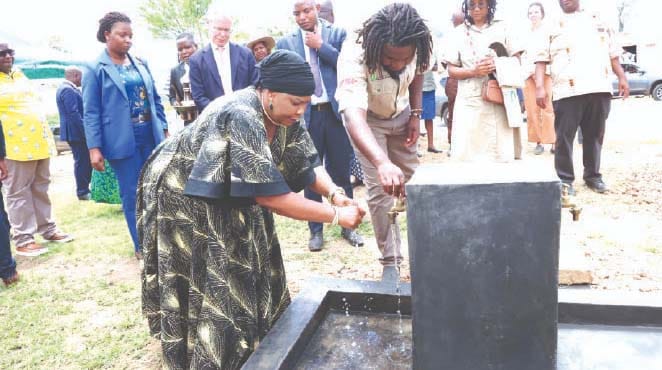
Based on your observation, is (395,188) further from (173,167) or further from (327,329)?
(173,167)

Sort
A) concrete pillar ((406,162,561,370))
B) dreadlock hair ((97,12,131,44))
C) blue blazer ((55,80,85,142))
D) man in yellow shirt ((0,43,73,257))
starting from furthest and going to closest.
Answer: blue blazer ((55,80,85,142)) < man in yellow shirt ((0,43,73,257)) < dreadlock hair ((97,12,131,44)) < concrete pillar ((406,162,561,370))

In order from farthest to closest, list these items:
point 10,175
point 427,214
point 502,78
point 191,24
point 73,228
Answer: point 191,24
point 73,228
point 10,175
point 502,78
point 427,214

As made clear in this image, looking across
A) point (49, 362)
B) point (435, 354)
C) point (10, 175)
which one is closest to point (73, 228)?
point (10, 175)

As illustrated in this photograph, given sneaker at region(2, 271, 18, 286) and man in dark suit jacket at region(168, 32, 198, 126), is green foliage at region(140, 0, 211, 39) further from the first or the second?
sneaker at region(2, 271, 18, 286)

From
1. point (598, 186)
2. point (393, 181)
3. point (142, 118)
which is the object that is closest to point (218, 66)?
point (142, 118)

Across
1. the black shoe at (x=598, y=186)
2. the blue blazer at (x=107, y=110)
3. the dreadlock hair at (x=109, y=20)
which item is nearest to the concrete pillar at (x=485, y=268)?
the blue blazer at (x=107, y=110)

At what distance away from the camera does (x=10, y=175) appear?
4523 mm

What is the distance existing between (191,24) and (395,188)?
33.8m

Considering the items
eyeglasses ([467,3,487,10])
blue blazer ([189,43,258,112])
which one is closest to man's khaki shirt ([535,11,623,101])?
eyeglasses ([467,3,487,10])

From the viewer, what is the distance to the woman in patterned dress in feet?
6.15

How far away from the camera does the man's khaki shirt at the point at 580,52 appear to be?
4586mm

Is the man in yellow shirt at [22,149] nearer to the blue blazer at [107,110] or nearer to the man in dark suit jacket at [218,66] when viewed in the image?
the blue blazer at [107,110]

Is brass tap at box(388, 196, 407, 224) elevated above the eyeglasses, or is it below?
below

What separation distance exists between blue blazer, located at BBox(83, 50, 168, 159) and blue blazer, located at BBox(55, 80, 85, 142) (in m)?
3.02
